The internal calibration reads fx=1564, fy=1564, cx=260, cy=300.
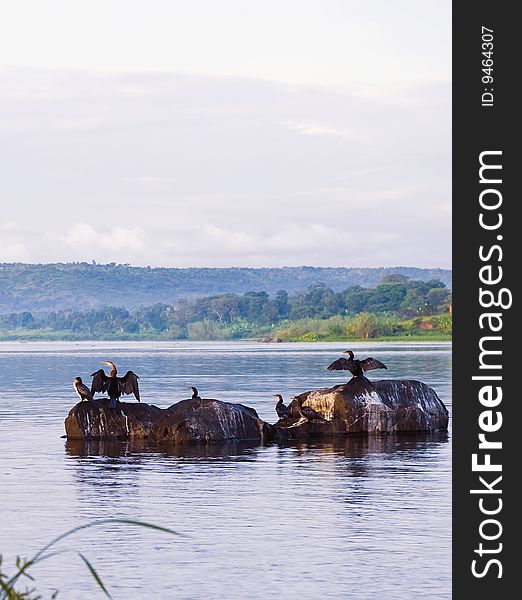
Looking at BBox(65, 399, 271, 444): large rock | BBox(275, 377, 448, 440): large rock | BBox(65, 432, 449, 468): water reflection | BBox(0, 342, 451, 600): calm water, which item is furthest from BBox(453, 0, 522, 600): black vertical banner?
BBox(275, 377, 448, 440): large rock

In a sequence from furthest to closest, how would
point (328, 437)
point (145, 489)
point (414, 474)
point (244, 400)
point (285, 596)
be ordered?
point (244, 400) → point (328, 437) → point (414, 474) → point (145, 489) → point (285, 596)

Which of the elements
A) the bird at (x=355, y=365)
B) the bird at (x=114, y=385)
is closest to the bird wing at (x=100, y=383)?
the bird at (x=114, y=385)

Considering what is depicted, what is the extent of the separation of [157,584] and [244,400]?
33663mm

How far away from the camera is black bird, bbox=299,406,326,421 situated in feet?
119

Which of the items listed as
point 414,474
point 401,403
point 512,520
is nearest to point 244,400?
point 401,403

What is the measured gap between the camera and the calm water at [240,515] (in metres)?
18.3

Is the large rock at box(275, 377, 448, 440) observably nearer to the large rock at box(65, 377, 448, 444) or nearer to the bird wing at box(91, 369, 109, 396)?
the large rock at box(65, 377, 448, 444)

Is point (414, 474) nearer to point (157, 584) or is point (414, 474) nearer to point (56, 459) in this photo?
point (56, 459)

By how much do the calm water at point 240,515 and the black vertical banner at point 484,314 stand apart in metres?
3.27

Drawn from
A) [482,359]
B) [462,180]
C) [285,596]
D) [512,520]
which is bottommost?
[285,596]

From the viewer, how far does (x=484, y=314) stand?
45.8 ft

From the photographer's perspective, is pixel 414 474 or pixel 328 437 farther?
pixel 328 437

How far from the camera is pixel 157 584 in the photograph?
18.1 meters

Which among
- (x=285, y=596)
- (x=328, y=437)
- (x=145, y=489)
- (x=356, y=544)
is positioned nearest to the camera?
(x=285, y=596)
